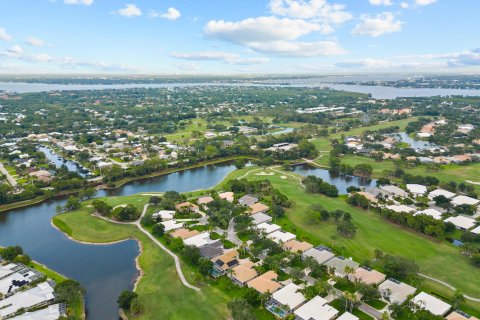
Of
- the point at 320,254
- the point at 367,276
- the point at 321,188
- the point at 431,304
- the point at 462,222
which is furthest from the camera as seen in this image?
the point at 321,188

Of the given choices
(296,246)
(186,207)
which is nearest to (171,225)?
(186,207)

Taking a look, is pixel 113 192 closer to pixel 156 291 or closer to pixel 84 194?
pixel 84 194

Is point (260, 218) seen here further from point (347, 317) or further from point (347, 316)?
point (347, 317)

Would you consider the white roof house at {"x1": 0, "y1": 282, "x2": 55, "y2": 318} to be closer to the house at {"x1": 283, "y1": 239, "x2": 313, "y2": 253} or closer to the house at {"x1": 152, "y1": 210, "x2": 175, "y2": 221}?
the house at {"x1": 152, "y1": 210, "x2": 175, "y2": 221}

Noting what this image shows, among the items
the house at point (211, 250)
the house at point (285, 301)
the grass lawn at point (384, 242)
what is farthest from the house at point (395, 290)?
the house at point (211, 250)

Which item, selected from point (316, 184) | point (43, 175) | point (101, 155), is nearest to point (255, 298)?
point (316, 184)
